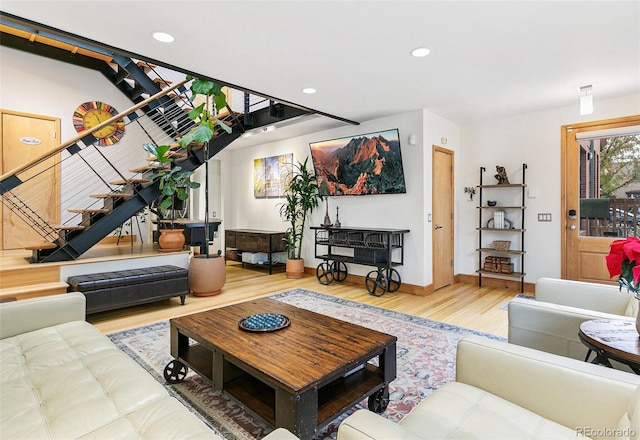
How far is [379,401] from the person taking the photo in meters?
2.00

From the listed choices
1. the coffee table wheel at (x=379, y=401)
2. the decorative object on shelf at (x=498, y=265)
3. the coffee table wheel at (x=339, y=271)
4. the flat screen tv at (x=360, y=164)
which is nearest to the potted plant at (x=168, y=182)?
the flat screen tv at (x=360, y=164)

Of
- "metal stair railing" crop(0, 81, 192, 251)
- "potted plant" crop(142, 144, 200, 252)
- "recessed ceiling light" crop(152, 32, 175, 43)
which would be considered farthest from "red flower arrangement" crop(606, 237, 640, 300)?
"metal stair railing" crop(0, 81, 192, 251)

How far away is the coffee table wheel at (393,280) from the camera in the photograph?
16.4ft

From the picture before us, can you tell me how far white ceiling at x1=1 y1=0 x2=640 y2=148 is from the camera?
226 centimetres

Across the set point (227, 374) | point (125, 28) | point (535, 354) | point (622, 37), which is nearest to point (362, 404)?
point (227, 374)

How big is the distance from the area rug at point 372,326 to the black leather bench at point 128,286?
527 millimetres

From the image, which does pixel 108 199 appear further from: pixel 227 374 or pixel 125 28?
pixel 227 374

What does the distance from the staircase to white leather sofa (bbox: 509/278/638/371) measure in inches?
151

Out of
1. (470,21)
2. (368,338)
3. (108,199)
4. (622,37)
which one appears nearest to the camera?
(368,338)

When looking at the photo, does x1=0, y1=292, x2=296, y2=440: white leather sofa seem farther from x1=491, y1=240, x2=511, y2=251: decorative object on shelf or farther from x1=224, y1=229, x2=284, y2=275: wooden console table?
x1=491, y1=240, x2=511, y2=251: decorative object on shelf

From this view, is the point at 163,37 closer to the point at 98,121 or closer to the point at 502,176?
the point at 98,121

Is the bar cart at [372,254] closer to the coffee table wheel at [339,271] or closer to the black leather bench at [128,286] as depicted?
the coffee table wheel at [339,271]

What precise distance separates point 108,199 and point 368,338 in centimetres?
420

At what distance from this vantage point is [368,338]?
2059mm
